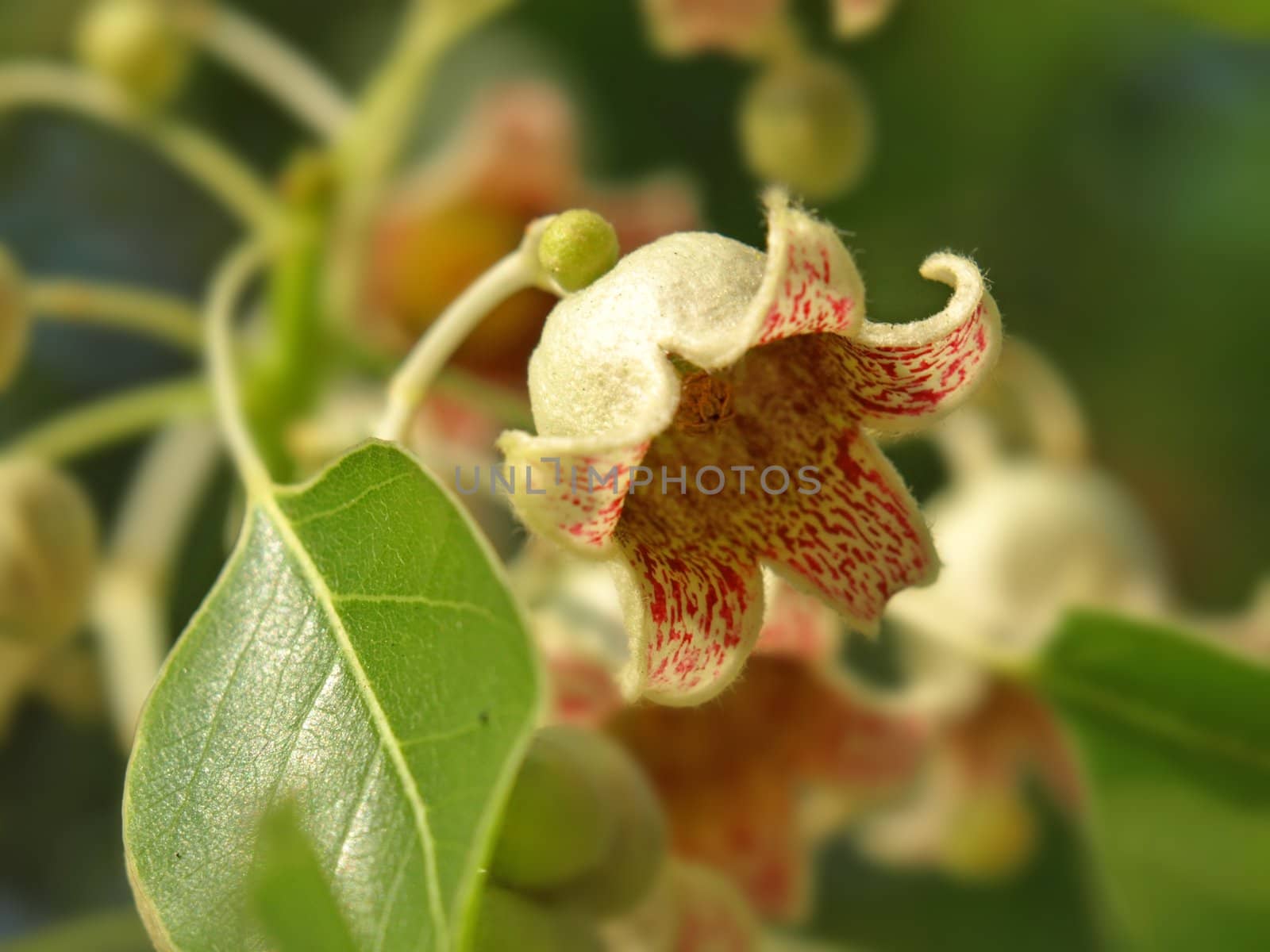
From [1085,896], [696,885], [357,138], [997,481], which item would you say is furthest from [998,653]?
[1085,896]

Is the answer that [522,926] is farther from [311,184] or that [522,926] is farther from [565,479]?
[311,184]

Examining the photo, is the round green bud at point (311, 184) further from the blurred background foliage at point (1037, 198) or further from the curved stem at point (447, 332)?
the blurred background foliage at point (1037, 198)

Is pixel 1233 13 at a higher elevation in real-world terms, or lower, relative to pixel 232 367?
higher

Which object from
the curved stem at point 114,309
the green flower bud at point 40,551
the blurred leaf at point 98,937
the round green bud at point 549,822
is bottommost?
the blurred leaf at point 98,937

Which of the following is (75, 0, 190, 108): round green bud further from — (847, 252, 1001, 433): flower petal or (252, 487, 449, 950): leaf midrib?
(847, 252, 1001, 433): flower petal

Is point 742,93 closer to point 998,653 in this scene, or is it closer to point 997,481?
point 997,481

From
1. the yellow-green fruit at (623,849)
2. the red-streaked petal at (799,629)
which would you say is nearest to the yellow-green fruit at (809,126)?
the red-streaked petal at (799,629)

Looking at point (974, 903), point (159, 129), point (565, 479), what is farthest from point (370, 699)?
point (974, 903)

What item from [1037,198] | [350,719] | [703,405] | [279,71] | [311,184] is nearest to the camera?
[350,719]
